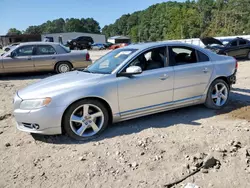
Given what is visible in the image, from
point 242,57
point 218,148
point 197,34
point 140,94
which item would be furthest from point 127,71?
point 197,34

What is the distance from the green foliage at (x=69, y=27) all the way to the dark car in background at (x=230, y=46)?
122724mm

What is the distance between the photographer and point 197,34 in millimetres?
78812

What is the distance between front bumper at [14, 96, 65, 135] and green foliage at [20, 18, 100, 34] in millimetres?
133426

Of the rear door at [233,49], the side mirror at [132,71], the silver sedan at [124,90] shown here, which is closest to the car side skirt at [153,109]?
the silver sedan at [124,90]

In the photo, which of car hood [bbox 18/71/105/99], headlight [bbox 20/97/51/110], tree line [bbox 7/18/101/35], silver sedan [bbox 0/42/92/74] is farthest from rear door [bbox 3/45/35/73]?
tree line [bbox 7/18/101/35]

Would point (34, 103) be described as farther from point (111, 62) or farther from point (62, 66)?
point (62, 66)

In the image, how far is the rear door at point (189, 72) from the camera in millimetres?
4668

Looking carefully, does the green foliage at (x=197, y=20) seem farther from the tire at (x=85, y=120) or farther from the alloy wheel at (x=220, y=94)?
the tire at (x=85, y=120)

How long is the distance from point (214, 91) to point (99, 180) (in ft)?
11.3

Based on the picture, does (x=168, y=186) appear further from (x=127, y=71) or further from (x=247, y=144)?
(x=127, y=71)

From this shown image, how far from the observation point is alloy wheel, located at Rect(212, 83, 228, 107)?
5238 millimetres

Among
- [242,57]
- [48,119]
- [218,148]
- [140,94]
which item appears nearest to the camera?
[218,148]

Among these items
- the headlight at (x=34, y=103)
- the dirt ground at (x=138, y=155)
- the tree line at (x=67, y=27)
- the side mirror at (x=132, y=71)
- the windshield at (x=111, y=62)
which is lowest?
the dirt ground at (x=138, y=155)

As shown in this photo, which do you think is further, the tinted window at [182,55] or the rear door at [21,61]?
the rear door at [21,61]
